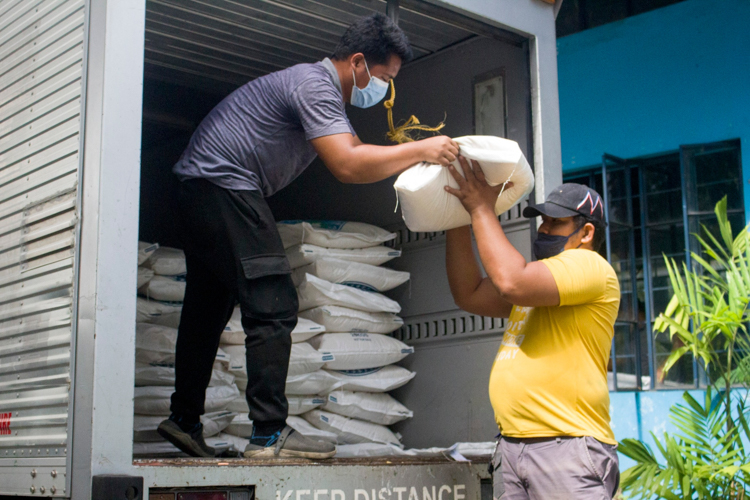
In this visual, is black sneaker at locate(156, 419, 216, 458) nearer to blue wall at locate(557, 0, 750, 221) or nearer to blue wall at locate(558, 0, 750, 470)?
blue wall at locate(558, 0, 750, 470)

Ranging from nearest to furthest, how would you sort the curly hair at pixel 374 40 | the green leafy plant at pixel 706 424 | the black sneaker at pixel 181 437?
the curly hair at pixel 374 40 < the black sneaker at pixel 181 437 < the green leafy plant at pixel 706 424

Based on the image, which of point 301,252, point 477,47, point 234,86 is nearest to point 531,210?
point 477,47

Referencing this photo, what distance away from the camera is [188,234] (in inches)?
103

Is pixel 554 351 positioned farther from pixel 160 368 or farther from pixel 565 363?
pixel 160 368

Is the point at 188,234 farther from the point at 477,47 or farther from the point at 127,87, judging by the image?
the point at 477,47

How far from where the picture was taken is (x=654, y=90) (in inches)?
234

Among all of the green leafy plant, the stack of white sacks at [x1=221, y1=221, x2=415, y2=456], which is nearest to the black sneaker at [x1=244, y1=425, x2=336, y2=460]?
the stack of white sacks at [x1=221, y1=221, x2=415, y2=456]

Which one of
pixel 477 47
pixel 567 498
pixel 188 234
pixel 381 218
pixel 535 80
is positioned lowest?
pixel 567 498

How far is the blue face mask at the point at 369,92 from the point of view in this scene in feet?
8.48

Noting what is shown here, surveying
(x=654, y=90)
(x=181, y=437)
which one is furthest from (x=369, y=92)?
(x=654, y=90)

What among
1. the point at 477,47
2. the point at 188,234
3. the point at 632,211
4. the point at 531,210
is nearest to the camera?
the point at 531,210

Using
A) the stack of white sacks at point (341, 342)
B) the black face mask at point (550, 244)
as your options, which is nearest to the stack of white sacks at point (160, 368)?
the stack of white sacks at point (341, 342)

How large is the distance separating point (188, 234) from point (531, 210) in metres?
1.14

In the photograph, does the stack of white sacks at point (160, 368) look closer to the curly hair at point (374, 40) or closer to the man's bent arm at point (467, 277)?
the man's bent arm at point (467, 277)
